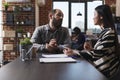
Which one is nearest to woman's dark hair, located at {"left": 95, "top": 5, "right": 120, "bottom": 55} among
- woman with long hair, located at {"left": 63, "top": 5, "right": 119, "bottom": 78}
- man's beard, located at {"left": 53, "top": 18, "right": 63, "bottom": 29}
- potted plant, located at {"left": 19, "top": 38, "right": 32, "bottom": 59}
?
woman with long hair, located at {"left": 63, "top": 5, "right": 119, "bottom": 78}

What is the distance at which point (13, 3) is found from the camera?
7949mm

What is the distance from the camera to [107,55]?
2.46 m

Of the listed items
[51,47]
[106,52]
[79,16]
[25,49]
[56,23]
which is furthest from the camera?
[79,16]

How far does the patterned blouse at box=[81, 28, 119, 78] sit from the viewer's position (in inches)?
95.7

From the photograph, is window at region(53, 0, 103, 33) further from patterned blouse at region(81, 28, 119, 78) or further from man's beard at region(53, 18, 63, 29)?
patterned blouse at region(81, 28, 119, 78)

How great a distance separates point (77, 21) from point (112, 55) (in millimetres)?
8078

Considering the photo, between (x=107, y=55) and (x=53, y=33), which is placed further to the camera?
(x=53, y=33)

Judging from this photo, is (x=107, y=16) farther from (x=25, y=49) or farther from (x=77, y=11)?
(x=77, y=11)

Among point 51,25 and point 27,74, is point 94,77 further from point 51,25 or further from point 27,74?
point 51,25


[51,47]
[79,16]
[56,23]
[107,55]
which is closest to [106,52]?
[107,55]

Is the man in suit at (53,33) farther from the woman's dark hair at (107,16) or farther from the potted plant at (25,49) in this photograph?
the woman's dark hair at (107,16)

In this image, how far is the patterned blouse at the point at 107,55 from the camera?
243 centimetres

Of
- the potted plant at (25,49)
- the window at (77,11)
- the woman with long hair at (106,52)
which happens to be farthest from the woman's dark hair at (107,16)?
the window at (77,11)

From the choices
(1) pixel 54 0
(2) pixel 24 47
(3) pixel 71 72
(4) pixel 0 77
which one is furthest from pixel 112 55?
(1) pixel 54 0
